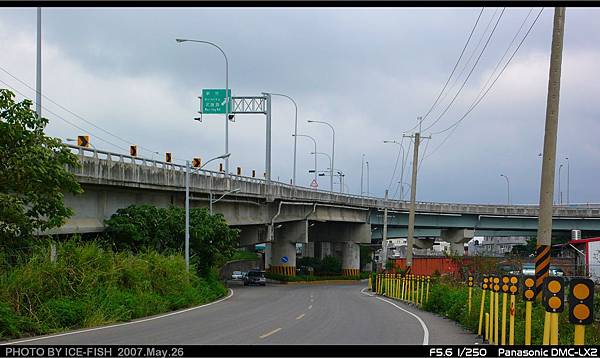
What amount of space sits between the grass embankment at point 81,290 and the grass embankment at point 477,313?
34.9ft

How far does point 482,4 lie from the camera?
362 inches

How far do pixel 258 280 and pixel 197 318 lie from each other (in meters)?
43.3

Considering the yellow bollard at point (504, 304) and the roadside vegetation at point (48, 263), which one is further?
the roadside vegetation at point (48, 263)

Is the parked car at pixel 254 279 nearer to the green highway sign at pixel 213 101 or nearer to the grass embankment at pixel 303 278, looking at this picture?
the grass embankment at pixel 303 278

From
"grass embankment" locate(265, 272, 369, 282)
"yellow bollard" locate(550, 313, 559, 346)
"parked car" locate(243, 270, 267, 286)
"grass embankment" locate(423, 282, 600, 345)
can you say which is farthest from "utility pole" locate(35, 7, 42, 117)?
"grass embankment" locate(265, 272, 369, 282)

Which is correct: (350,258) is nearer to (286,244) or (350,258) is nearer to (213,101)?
(286,244)

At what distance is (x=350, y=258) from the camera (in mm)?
86125

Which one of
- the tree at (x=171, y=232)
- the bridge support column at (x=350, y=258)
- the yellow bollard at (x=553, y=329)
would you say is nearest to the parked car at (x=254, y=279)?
the bridge support column at (x=350, y=258)

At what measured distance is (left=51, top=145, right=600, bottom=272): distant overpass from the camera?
111ft

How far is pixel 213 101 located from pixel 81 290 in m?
26.7

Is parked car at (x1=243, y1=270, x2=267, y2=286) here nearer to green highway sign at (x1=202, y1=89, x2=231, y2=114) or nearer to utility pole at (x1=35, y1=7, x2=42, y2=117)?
green highway sign at (x1=202, y1=89, x2=231, y2=114)

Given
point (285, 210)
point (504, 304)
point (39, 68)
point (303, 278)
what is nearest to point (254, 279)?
point (285, 210)

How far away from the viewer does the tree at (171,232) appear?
117 ft

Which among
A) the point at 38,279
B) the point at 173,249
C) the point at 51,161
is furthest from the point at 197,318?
the point at 173,249
